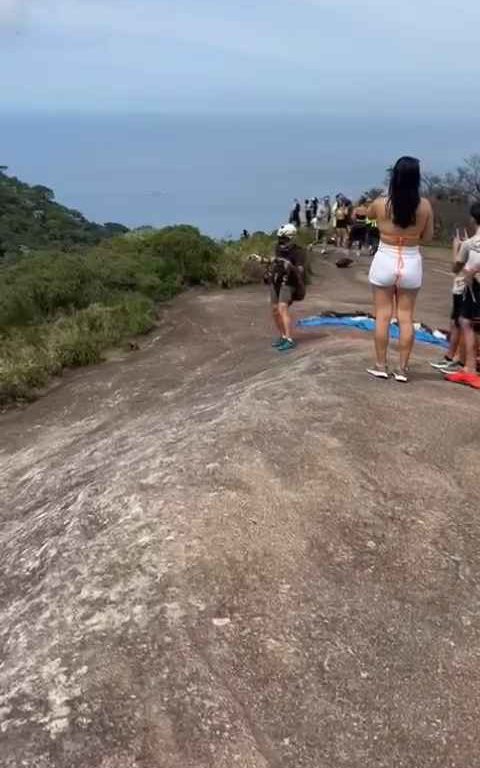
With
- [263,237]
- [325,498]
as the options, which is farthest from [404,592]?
[263,237]

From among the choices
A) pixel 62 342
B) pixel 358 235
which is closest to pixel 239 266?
pixel 62 342

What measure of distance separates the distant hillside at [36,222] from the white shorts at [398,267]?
98.5 ft

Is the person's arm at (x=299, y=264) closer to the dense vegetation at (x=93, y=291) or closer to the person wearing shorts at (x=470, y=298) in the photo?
the person wearing shorts at (x=470, y=298)

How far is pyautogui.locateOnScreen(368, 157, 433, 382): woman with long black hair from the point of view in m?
6.69

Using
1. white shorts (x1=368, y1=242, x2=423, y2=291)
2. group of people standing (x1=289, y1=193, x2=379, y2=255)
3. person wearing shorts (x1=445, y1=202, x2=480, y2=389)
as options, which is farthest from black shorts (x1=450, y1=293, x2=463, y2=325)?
group of people standing (x1=289, y1=193, x2=379, y2=255)

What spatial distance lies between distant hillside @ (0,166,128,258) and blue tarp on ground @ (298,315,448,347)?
2496cm

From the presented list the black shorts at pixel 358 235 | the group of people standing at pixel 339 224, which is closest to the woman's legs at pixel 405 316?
the group of people standing at pixel 339 224

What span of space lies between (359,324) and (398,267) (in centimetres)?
470

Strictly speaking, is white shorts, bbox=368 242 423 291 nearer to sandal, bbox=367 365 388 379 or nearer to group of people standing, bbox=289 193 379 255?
sandal, bbox=367 365 388 379

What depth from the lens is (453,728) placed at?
381cm

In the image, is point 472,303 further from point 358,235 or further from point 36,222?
point 36,222

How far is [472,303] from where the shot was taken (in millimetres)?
7777

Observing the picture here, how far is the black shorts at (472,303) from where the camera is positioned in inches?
Answer: 303

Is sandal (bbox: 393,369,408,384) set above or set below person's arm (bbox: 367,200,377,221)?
below
